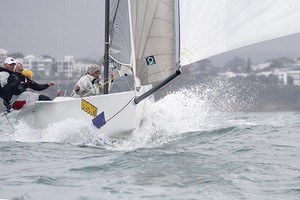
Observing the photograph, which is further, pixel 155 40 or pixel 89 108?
pixel 155 40

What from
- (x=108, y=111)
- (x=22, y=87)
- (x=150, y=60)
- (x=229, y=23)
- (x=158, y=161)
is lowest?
(x=158, y=161)

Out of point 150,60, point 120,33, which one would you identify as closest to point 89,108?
point 150,60

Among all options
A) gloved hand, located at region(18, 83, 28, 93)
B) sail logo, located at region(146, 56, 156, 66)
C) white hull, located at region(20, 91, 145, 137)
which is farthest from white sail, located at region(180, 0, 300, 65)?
gloved hand, located at region(18, 83, 28, 93)

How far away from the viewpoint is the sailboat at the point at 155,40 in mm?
7602

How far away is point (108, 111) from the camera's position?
8.41m

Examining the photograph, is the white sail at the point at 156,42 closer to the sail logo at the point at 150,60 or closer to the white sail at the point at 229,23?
the sail logo at the point at 150,60

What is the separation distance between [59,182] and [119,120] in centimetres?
251

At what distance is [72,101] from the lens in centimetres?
855

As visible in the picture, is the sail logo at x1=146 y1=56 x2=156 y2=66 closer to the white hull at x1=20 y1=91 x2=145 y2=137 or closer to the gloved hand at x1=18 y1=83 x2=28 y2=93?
the white hull at x1=20 y1=91 x2=145 y2=137

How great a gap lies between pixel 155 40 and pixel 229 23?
1.12 metres

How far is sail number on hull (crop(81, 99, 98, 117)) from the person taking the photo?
332 inches

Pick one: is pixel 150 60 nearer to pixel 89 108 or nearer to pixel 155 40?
pixel 155 40

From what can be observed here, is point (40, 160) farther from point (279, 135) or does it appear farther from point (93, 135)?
point (279, 135)

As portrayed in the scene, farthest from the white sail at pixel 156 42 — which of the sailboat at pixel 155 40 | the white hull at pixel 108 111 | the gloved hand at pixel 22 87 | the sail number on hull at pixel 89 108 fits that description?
the gloved hand at pixel 22 87
